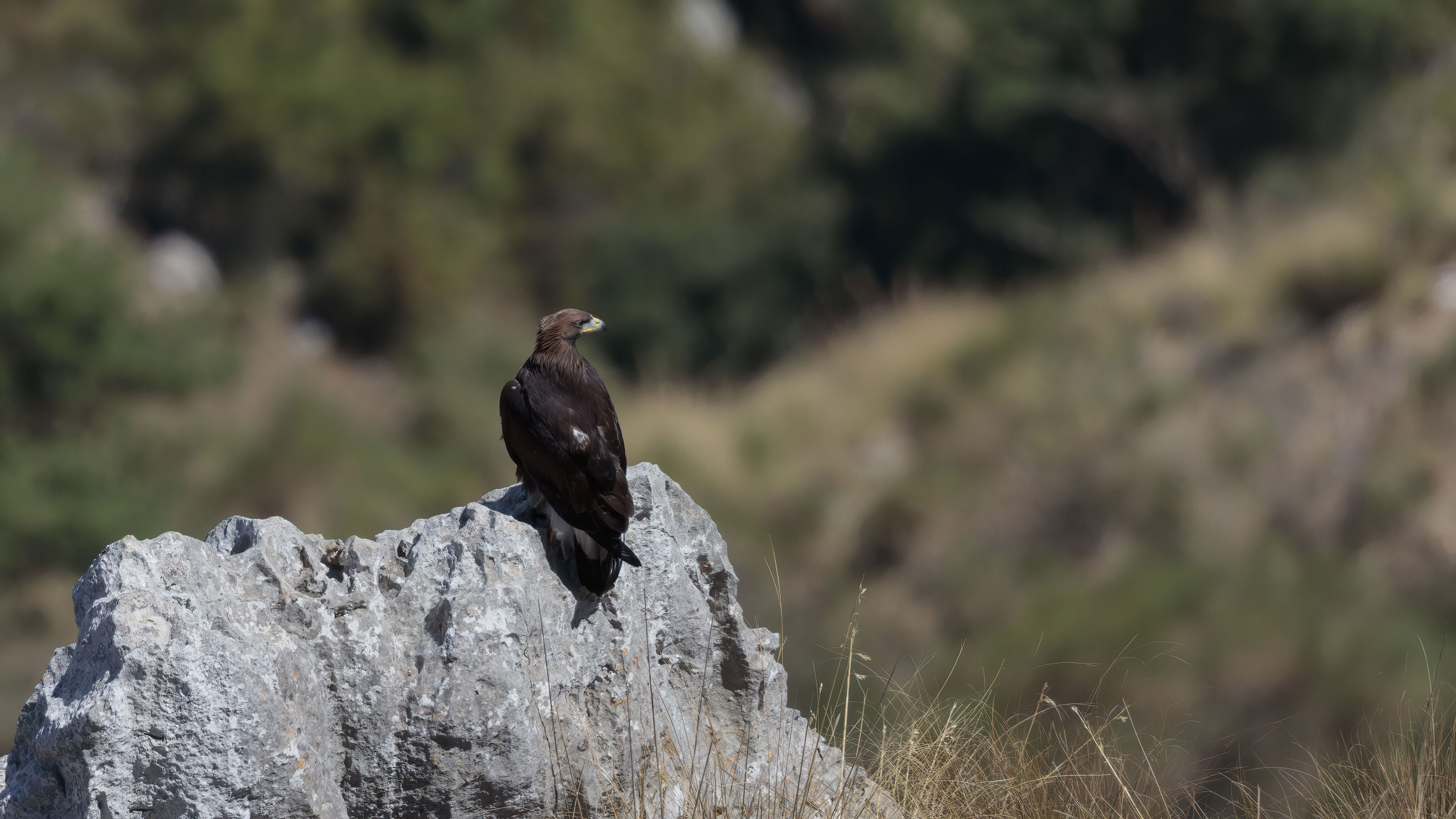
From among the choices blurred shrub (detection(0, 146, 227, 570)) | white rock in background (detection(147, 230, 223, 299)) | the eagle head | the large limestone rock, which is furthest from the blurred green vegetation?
the eagle head

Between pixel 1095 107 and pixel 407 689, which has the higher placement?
pixel 1095 107

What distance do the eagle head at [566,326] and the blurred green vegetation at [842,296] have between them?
1.89 meters

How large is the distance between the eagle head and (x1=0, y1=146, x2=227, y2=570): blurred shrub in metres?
14.9

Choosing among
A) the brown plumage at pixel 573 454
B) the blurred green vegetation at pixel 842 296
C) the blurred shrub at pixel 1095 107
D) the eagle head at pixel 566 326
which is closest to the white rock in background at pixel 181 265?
the blurred green vegetation at pixel 842 296

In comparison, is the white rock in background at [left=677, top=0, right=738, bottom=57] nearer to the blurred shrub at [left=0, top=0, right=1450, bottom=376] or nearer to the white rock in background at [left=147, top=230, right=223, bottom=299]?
the blurred shrub at [left=0, top=0, right=1450, bottom=376]

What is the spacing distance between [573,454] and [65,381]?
17.2 metres

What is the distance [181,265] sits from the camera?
33.8 meters

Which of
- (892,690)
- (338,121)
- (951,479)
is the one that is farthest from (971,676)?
(338,121)

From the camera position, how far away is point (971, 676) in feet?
44.0

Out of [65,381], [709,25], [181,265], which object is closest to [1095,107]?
[709,25]

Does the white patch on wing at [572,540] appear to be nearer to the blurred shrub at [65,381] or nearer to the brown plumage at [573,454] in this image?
the brown plumage at [573,454]

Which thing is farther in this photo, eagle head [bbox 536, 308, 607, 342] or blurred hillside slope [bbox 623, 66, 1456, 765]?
blurred hillside slope [bbox 623, 66, 1456, 765]

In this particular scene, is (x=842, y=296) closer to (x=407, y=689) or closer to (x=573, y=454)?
(x=573, y=454)

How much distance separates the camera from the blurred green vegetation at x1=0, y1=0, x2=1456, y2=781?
610 inches
